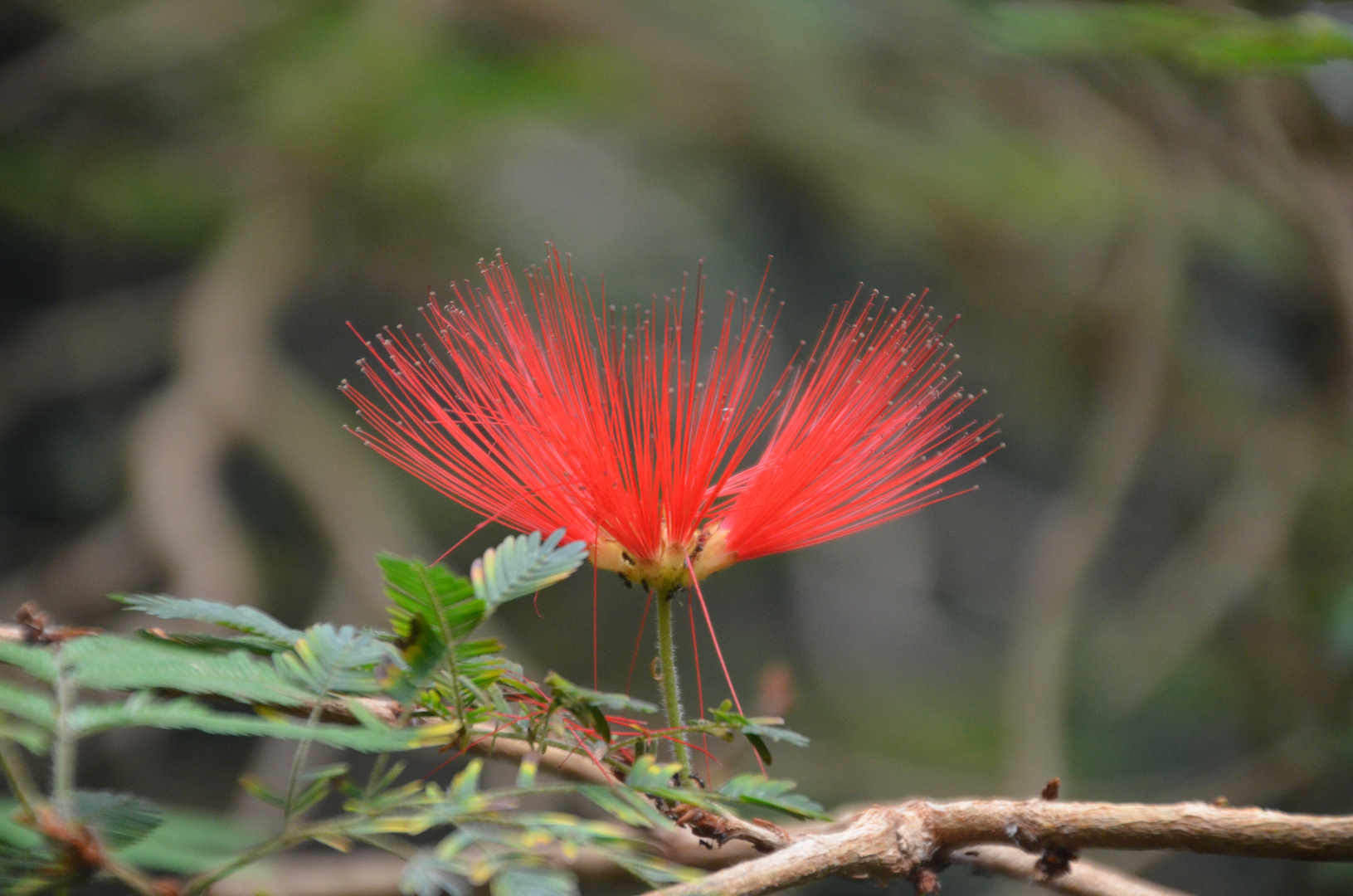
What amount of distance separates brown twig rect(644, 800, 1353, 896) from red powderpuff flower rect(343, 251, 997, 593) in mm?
343

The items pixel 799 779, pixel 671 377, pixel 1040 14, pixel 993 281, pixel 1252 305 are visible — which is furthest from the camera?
pixel 1252 305

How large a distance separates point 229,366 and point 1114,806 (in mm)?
3378

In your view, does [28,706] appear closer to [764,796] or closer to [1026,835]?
[764,796]

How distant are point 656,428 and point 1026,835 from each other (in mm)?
574

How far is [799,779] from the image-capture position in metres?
4.03

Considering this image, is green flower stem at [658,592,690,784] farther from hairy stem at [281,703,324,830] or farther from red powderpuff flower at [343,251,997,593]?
hairy stem at [281,703,324,830]

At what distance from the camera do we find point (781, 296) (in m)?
5.40

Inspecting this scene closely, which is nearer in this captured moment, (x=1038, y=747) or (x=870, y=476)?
(x=870, y=476)

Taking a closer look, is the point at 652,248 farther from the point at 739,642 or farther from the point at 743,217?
the point at 739,642

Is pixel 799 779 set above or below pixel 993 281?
below

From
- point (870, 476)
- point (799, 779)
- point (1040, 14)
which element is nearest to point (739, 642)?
point (799, 779)

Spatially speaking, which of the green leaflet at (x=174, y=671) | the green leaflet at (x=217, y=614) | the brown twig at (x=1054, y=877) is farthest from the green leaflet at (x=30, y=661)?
the brown twig at (x=1054, y=877)

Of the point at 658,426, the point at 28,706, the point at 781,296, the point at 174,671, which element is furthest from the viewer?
the point at 781,296

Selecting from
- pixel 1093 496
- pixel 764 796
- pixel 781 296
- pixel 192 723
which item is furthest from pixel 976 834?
pixel 781 296
